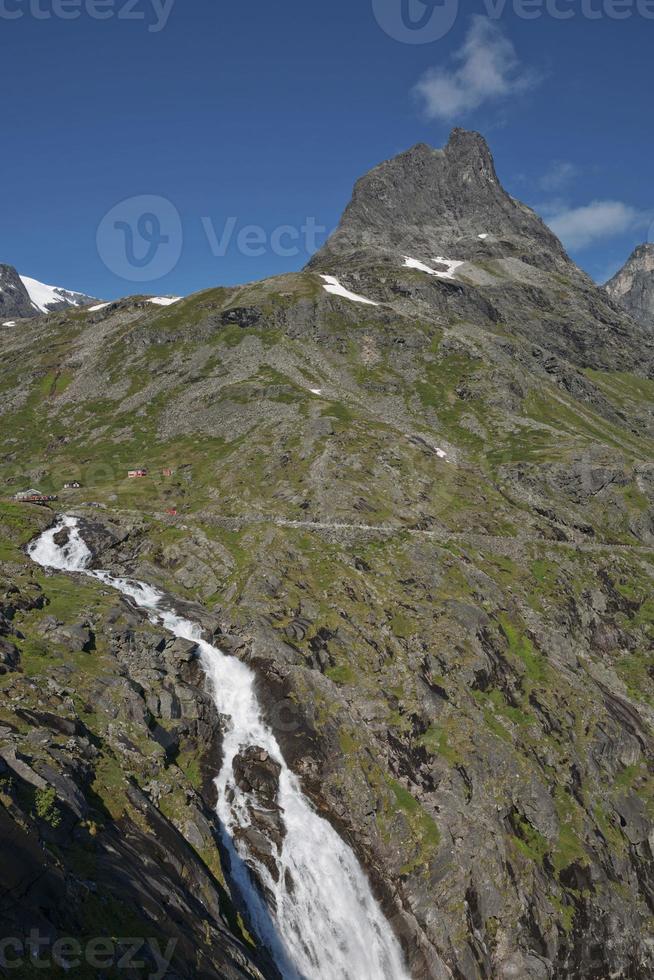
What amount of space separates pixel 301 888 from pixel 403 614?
33.7 meters

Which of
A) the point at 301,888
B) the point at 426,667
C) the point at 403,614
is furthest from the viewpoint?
the point at 403,614

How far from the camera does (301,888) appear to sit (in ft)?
140

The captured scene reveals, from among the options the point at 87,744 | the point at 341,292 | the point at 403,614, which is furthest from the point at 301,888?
the point at 341,292

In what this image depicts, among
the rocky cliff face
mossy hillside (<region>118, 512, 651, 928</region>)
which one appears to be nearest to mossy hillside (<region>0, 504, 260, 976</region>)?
the rocky cliff face

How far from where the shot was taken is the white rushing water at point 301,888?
3944cm

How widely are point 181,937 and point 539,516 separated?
87.8 metres

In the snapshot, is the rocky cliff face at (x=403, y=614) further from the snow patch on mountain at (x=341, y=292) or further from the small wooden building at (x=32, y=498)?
the snow patch on mountain at (x=341, y=292)

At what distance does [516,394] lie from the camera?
146 meters

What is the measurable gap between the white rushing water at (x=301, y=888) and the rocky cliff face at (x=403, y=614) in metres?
1.71

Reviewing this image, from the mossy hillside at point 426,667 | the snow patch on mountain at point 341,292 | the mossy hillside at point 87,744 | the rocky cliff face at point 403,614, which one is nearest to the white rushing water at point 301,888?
the rocky cliff face at point 403,614

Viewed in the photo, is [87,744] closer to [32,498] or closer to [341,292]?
[32,498]

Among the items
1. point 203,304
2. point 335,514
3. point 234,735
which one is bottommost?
point 234,735


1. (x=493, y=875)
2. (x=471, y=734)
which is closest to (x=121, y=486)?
(x=471, y=734)

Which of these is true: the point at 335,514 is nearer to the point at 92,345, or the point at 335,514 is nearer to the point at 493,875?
the point at 493,875
